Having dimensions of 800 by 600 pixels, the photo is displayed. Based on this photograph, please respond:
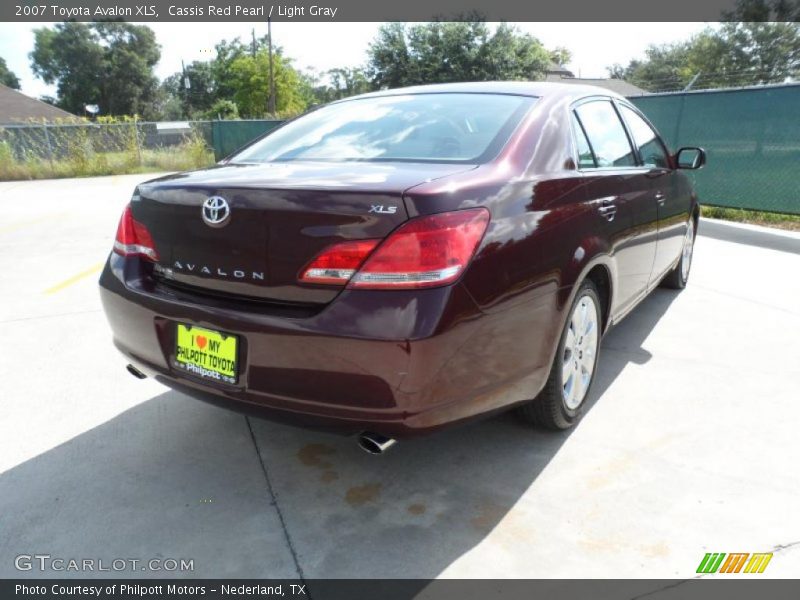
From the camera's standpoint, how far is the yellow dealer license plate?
83.9 inches

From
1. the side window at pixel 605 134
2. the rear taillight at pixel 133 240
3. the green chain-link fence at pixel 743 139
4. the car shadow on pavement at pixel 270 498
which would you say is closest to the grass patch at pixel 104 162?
the green chain-link fence at pixel 743 139

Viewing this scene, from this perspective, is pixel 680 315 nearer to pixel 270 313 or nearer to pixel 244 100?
pixel 270 313

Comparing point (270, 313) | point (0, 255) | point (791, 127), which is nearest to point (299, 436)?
point (270, 313)

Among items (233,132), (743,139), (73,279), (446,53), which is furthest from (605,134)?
(446,53)

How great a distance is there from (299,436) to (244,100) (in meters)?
54.2

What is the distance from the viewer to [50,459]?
8.75ft

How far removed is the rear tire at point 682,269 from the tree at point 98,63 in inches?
2522

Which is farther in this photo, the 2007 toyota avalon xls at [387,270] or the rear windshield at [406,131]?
the rear windshield at [406,131]

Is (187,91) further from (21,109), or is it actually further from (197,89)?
(21,109)

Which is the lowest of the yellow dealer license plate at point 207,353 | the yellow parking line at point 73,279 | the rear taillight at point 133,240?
the yellow parking line at point 73,279

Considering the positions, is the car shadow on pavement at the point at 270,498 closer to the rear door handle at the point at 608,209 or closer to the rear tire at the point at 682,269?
the rear door handle at the point at 608,209

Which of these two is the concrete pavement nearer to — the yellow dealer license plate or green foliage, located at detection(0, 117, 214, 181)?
the yellow dealer license plate

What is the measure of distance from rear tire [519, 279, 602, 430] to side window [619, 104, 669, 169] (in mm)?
1410

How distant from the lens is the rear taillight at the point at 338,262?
76.0 inches
